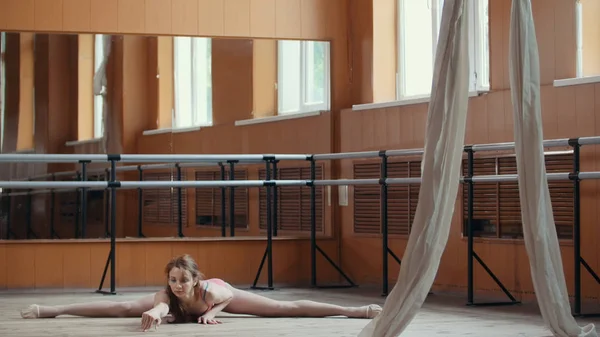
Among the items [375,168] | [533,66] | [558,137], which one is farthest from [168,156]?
[533,66]

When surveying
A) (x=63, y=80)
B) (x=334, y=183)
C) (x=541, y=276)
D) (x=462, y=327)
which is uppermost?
(x=63, y=80)

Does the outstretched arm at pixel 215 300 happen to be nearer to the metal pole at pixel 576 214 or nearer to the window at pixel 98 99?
the metal pole at pixel 576 214

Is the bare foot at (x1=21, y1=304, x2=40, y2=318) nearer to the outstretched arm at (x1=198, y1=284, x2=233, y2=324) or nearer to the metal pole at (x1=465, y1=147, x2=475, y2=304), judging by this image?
the outstretched arm at (x1=198, y1=284, x2=233, y2=324)

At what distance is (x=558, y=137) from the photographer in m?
6.05

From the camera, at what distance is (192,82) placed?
7758mm

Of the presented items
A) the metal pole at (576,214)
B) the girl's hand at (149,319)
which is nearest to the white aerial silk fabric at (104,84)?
the girl's hand at (149,319)

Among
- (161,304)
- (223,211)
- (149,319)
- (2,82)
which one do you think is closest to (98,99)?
(2,82)

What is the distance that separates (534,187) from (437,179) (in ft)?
1.32

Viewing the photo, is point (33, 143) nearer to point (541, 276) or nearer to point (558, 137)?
point (558, 137)

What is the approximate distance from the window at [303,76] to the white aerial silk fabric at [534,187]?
382 cm

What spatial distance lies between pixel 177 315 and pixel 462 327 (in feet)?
4.58

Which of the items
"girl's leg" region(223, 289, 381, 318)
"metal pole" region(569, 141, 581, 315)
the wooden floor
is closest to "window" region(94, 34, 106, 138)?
the wooden floor

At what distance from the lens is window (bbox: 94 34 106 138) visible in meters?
7.39

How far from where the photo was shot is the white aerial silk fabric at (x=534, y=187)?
4.03m
